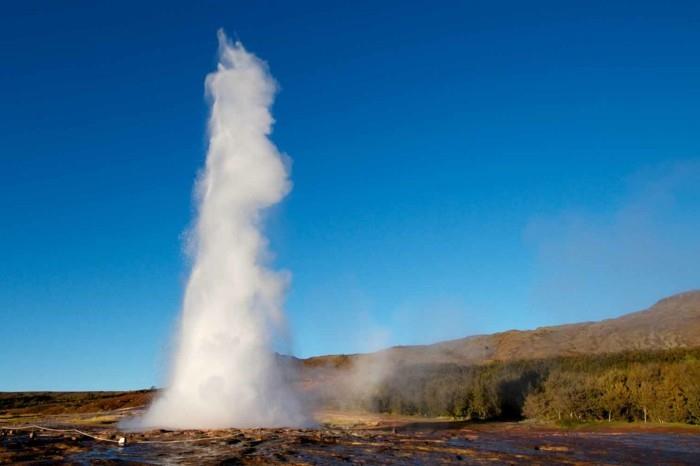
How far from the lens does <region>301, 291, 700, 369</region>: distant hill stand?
13400 cm

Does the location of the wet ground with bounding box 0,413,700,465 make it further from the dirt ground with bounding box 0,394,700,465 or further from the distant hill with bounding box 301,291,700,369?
the distant hill with bounding box 301,291,700,369

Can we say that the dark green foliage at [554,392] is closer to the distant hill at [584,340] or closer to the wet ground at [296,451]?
the wet ground at [296,451]

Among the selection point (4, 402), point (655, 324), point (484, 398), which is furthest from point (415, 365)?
point (655, 324)

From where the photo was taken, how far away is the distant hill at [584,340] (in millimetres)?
134000

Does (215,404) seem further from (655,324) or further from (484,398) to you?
(655,324)

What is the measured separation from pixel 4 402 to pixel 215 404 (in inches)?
3562

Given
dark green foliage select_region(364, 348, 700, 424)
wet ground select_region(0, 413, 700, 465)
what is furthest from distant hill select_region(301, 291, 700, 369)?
wet ground select_region(0, 413, 700, 465)

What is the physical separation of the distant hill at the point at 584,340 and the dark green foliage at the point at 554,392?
35.7 m

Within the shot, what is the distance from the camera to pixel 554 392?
62.0 meters

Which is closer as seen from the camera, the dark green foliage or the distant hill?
the dark green foliage

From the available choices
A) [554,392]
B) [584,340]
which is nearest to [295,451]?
[554,392]

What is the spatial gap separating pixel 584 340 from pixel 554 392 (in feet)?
340

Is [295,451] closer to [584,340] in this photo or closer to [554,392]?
[554,392]

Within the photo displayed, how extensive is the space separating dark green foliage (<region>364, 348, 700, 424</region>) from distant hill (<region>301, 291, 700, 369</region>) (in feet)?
117
